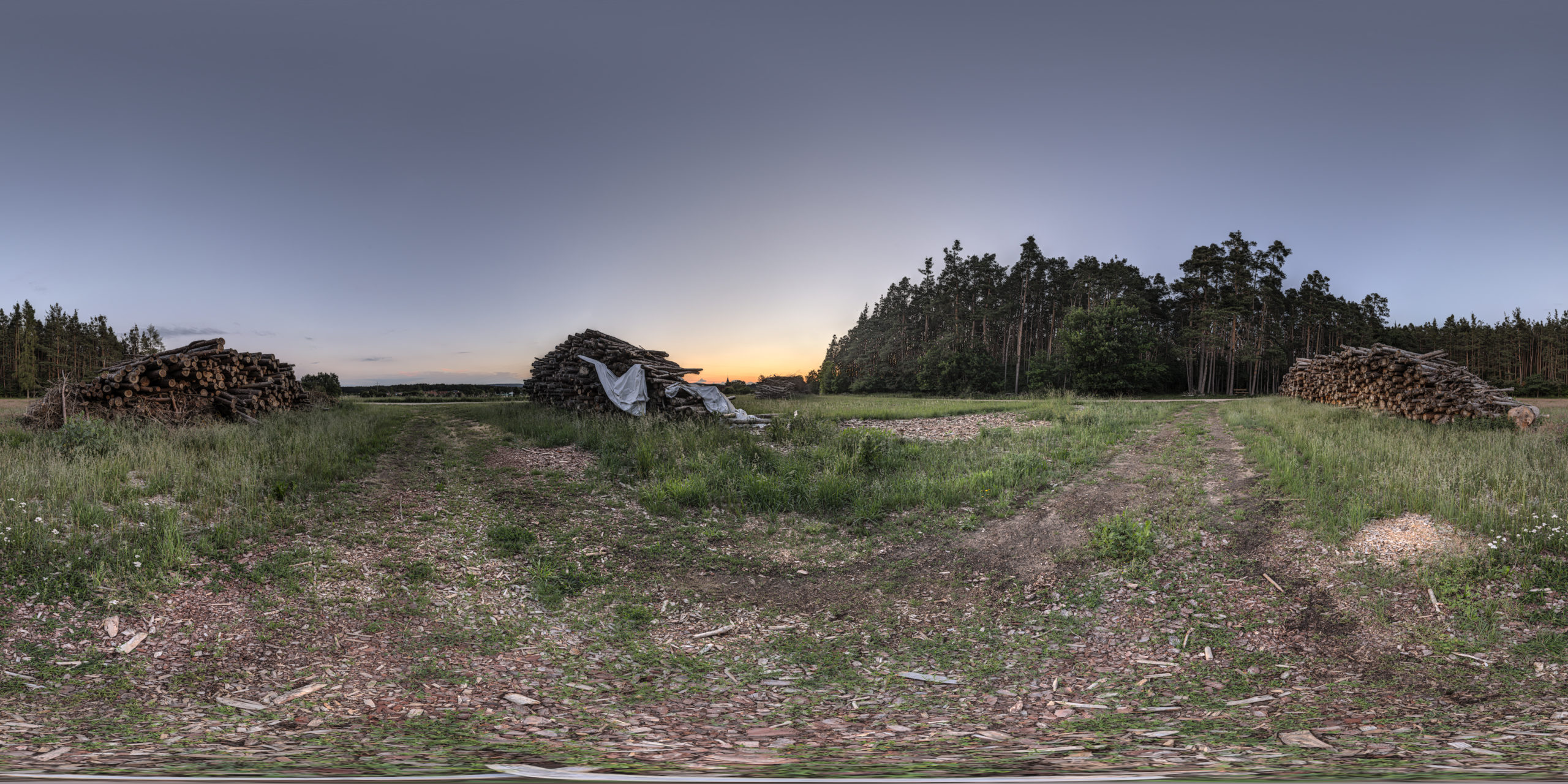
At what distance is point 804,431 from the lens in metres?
14.8

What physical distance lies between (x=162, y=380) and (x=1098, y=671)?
61.6ft

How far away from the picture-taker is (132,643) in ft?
16.6

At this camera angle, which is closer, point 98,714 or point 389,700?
point 98,714

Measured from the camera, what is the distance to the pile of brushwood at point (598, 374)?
17453 mm

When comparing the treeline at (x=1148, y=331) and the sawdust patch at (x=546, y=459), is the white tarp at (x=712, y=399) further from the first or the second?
the treeline at (x=1148, y=331)

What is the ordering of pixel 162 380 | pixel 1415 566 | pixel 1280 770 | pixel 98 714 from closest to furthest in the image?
pixel 1280 770, pixel 98 714, pixel 1415 566, pixel 162 380

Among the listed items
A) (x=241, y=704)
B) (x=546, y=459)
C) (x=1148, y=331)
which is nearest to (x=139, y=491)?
(x=241, y=704)

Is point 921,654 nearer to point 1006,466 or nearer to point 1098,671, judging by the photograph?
point 1098,671

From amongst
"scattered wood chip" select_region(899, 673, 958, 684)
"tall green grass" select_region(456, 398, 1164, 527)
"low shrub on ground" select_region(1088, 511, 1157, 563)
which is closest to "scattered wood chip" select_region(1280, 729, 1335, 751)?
"scattered wood chip" select_region(899, 673, 958, 684)

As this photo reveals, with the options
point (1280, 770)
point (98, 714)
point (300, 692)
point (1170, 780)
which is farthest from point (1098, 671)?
point (98, 714)

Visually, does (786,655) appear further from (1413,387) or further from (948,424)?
(1413,387)

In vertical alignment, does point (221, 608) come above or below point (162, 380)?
below

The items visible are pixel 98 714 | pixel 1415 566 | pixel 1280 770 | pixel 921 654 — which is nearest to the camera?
pixel 1280 770

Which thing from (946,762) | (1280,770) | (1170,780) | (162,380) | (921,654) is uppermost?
(162,380)
